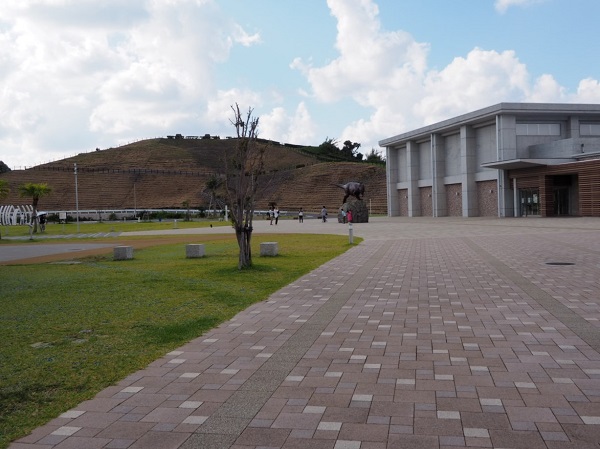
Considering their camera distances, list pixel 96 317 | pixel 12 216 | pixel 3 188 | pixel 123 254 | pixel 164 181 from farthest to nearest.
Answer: pixel 164 181, pixel 12 216, pixel 3 188, pixel 123 254, pixel 96 317

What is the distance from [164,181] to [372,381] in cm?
11518

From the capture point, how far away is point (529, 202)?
45.7 metres

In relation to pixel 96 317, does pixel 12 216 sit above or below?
above

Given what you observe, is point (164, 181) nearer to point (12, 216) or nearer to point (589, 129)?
point (12, 216)

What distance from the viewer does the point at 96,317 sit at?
8.09 m

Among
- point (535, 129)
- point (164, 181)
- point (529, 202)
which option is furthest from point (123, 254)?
point (164, 181)

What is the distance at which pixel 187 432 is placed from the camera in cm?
398

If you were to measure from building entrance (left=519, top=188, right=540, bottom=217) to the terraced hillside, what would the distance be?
140 feet

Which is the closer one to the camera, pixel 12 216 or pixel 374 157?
pixel 12 216

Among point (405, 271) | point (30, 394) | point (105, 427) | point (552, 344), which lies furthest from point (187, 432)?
point (405, 271)

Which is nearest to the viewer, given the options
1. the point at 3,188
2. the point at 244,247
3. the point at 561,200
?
the point at 244,247

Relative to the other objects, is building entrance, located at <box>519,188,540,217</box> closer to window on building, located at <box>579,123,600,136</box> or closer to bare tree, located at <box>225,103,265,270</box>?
window on building, located at <box>579,123,600,136</box>

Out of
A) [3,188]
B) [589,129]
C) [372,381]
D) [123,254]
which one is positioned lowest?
[372,381]

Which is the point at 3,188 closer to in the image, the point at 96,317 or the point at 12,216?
the point at 12,216
